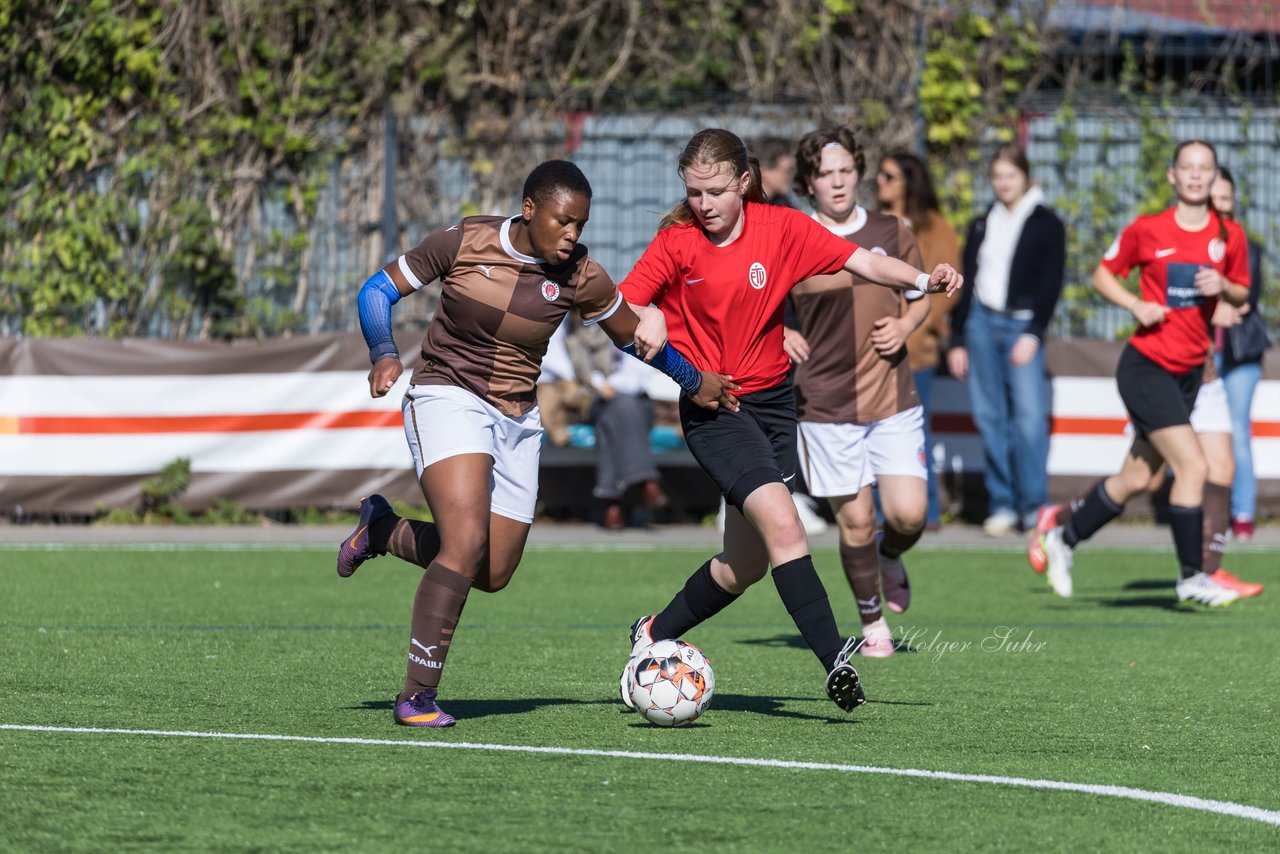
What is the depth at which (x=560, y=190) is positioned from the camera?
604 centimetres

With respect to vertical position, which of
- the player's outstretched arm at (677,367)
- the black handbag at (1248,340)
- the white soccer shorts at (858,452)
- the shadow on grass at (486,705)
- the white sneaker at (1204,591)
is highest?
the black handbag at (1248,340)

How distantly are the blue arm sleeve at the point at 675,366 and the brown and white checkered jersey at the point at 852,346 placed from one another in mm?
1842

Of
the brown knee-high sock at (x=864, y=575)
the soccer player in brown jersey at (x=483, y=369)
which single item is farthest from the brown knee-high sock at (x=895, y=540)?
the soccer player in brown jersey at (x=483, y=369)

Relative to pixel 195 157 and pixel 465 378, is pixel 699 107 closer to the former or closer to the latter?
pixel 195 157

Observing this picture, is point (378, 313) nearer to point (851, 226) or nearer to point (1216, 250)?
point (851, 226)

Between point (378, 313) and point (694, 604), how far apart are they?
1.55 m

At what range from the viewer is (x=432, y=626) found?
6.09 metres

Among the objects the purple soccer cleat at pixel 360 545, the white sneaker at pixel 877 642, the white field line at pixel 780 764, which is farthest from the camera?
the white sneaker at pixel 877 642

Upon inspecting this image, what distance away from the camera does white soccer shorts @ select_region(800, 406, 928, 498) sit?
818cm

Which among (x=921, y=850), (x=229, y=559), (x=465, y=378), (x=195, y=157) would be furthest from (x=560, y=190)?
(x=195, y=157)

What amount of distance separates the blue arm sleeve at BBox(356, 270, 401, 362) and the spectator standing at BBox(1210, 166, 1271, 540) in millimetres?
7667

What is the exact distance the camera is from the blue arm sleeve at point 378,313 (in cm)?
607

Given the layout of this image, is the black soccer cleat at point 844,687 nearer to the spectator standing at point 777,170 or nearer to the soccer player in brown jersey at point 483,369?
the soccer player in brown jersey at point 483,369

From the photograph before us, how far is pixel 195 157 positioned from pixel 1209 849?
11184mm
